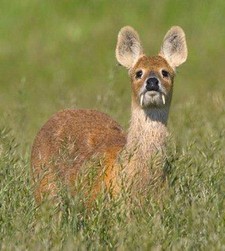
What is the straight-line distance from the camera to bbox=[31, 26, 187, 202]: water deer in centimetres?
915

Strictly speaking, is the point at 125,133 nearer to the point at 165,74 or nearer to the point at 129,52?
the point at 129,52

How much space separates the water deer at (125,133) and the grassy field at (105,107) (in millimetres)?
271

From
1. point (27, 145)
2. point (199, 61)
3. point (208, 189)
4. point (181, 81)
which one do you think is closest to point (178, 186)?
point (208, 189)

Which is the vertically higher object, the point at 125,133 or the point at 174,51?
the point at 174,51

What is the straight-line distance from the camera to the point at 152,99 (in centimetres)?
963

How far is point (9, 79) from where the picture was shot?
70.6ft

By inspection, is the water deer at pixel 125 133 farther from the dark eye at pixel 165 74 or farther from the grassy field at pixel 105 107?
the grassy field at pixel 105 107

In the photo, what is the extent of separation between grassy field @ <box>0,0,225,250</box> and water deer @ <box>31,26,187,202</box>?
0.27 m

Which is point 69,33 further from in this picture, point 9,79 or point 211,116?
point 211,116

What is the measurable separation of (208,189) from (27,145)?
370 centimetres

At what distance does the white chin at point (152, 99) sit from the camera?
379 inches

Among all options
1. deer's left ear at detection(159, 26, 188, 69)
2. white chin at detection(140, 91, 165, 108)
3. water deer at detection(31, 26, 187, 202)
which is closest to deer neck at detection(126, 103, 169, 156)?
water deer at detection(31, 26, 187, 202)

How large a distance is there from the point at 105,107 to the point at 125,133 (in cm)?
241

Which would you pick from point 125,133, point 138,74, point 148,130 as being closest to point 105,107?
point 125,133
